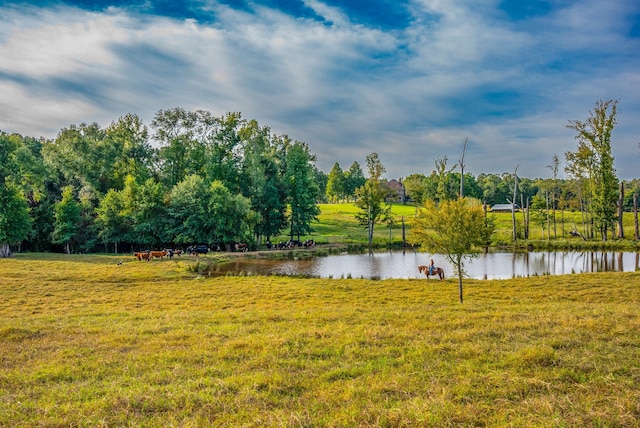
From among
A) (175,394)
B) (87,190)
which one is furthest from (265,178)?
(175,394)

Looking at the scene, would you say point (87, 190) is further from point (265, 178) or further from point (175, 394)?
point (175, 394)

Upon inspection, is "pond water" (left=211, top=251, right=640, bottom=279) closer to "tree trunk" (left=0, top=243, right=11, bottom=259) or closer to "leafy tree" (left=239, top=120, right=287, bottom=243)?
"leafy tree" (left=239, top=120, right=287, bottom=243)

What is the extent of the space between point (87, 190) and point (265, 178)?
79.7 ft

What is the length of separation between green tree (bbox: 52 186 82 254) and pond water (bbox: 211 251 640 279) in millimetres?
22196

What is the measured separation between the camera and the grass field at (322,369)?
4953 millimetres

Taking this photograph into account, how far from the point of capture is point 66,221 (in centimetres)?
4700

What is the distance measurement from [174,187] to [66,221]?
1302 cm

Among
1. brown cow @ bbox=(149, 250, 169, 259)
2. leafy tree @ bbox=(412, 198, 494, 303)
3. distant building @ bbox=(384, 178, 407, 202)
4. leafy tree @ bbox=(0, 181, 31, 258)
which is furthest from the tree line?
distant building @ bbox=(384, 178, 407, 202)

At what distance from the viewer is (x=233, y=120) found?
61.3m

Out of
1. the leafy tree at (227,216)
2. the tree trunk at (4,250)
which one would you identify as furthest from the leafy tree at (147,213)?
the tree trunk at (4,250)

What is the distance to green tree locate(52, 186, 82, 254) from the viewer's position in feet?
152

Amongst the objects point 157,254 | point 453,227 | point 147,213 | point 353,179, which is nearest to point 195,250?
point 157,254

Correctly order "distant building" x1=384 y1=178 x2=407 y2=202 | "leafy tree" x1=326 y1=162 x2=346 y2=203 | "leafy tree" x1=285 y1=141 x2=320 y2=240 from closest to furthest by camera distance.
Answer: "leafy tree" x1=285 y1=141 x2=320 y2=240 → "leafy tree" x1=326 y1=162 x2=346 y2=203 → "distant building" x1=384 y1=178 x2=407 y2=202

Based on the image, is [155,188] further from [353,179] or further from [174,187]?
[353,179]
